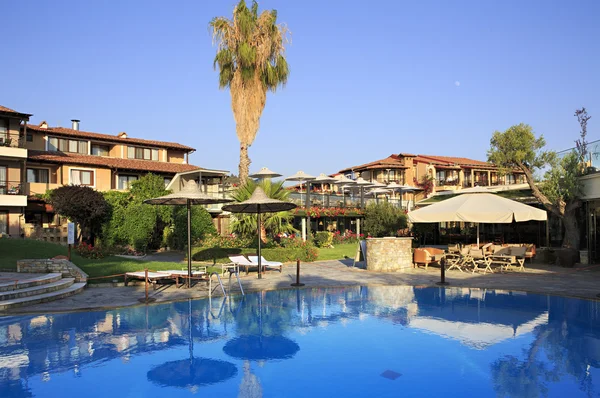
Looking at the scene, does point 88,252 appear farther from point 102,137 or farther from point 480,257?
point 102,137

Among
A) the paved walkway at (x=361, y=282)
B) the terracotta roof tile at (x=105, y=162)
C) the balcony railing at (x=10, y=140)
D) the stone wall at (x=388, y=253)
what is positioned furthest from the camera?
the terracotta roof tile at (x=105, y=162)

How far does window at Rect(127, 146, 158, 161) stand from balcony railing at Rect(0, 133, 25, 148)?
834cm

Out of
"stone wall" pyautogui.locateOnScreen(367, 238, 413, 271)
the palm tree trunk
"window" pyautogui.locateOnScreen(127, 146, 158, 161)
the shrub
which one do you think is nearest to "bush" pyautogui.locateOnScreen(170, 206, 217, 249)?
the palm tree trunk

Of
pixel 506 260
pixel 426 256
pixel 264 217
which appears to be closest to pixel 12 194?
pixel 264 217

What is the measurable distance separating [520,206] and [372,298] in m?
8.51

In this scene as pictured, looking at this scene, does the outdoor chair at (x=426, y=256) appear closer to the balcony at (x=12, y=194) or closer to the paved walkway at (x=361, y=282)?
the paved walkway at (x=361, y=282)

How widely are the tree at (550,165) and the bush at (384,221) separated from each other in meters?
8.88

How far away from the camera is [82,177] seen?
32.3 meters

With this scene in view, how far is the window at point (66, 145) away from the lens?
3384 cm

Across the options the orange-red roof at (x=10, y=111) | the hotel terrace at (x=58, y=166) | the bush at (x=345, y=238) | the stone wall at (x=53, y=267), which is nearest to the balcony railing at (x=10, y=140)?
the hotel terrace at (x=58, y=166)

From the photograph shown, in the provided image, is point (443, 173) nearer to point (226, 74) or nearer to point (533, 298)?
point (226, 74)

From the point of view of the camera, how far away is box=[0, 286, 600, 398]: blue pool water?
6.29m

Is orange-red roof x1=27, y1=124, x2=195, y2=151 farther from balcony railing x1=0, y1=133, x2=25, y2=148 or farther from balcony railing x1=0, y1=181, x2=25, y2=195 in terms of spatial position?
balcony railing x1=0, y1=181, x2=25, y2=195

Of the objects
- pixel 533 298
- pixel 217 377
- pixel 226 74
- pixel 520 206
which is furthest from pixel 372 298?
pixel 226 74
